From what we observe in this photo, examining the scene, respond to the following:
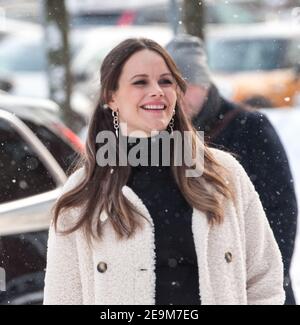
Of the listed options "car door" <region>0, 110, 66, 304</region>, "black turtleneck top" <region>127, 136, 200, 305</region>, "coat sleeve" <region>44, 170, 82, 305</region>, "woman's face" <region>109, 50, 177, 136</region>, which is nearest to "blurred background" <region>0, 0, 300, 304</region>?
"car door" <region>0, 110, 66, 304</region>

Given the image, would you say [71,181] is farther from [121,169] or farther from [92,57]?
[92,57]

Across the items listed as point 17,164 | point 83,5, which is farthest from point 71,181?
point 83,5

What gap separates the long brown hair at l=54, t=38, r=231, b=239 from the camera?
2.59 metres

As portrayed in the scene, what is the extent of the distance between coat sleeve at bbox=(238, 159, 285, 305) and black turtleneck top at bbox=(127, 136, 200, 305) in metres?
0.21

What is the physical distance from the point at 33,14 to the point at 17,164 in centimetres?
2382

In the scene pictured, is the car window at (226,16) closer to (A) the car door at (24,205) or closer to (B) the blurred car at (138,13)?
(B) the blurred car at (138,13)

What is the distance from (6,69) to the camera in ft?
47.7

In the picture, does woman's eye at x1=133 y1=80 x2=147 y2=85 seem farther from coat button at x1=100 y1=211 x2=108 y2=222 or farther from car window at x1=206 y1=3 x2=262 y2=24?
car window at x1=206 y1=3 x2=262 y2=24

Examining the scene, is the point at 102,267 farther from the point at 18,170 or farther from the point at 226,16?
the point at 226,16

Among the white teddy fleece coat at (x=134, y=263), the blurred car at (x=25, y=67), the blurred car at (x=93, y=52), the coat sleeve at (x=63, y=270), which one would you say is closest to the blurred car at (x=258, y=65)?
the blurred car at (x=93, y=52)

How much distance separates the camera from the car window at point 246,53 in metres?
14.3

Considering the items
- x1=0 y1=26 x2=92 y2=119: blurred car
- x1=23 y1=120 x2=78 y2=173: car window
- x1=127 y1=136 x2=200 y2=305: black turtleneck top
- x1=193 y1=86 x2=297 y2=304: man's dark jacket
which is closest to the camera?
x1=127 y1=136 x2=200 y2=305: black turtleneck top

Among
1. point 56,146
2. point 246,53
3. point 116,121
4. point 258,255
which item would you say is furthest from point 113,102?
point 246,53

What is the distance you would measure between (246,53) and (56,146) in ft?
35.4
